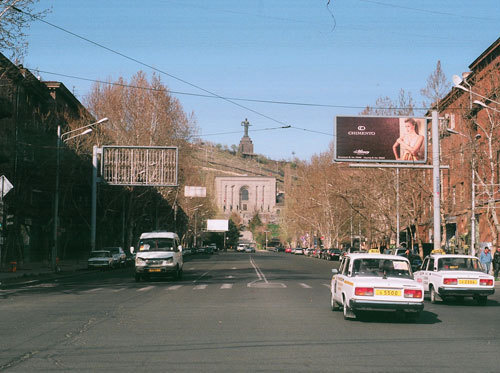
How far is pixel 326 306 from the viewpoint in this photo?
57.4 ft

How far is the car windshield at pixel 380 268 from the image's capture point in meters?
14.1

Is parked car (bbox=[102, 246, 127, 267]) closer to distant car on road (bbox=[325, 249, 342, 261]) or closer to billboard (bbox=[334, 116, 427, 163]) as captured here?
billboard (bbox=[334, 116, 427, 163])

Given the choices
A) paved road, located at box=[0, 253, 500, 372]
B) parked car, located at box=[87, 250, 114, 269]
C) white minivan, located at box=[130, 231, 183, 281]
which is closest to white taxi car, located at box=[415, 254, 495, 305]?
paved road, located at box=[0, 253, 500, 372]

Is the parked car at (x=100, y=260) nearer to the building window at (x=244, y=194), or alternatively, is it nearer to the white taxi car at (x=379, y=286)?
the white taxi car at (x=379, y=286)

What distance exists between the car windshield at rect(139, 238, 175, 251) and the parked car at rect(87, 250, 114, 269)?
14935mm

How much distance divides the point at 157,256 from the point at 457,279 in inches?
594

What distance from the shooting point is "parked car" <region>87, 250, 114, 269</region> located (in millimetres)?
43719

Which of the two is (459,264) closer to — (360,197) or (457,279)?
(457,279)

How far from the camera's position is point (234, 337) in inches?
448

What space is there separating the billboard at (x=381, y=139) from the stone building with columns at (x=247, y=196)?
152 metres

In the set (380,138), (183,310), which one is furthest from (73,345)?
(380,138)

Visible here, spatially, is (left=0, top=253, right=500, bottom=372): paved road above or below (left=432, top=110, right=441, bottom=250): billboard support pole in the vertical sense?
below

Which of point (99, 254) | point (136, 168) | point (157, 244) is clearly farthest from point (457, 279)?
point (99, 254)

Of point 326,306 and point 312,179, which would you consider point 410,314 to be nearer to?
point 326,306
